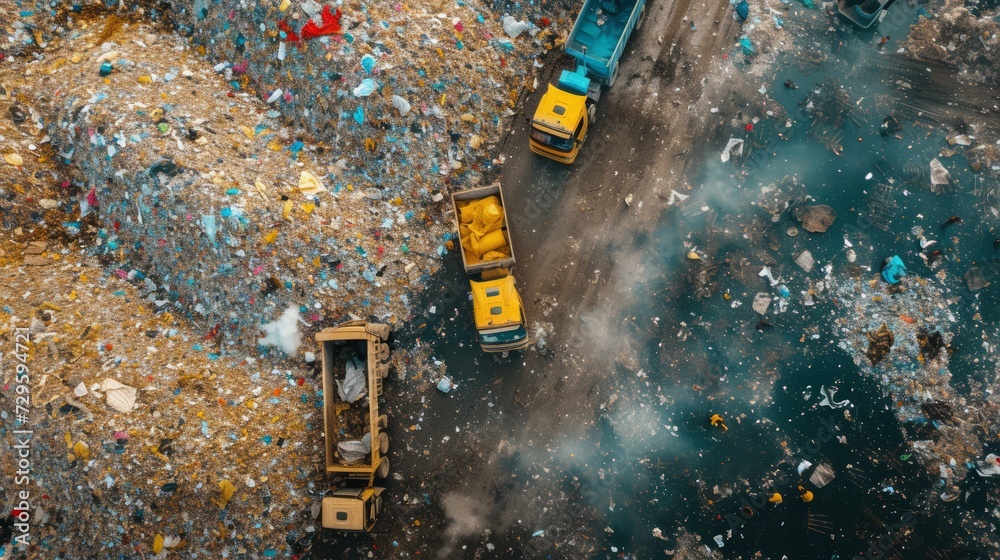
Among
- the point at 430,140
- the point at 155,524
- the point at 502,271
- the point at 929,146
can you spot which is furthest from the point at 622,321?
the point at 155,524

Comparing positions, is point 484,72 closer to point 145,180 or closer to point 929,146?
point 145,180

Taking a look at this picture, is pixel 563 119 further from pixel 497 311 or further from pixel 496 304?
pixel 497 311

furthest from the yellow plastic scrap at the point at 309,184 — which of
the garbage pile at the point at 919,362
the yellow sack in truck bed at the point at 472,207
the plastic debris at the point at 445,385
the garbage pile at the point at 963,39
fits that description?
the garbage pile at the point at 963,39

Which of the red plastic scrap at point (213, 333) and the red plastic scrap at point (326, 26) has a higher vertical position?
the red plastic scrap at point (326, 26)

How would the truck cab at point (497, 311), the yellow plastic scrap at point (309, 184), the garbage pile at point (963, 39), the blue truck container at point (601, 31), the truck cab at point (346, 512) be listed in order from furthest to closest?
1. the garbage pile at point (963, 39)
2. the blue truck container at point (601, 31)
3. the yellow plastic scrap at point (309, 184)
4. the truck cab at point (497, 311)
5. the truck cab at point (346, 512)

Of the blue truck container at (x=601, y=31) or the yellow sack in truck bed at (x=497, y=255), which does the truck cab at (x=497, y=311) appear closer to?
the yellow sack in truck bed at (x=497, y=255)

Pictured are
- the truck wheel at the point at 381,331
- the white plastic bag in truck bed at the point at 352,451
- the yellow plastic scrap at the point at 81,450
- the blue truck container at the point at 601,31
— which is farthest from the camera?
the blue truck container at the point at 601,31
